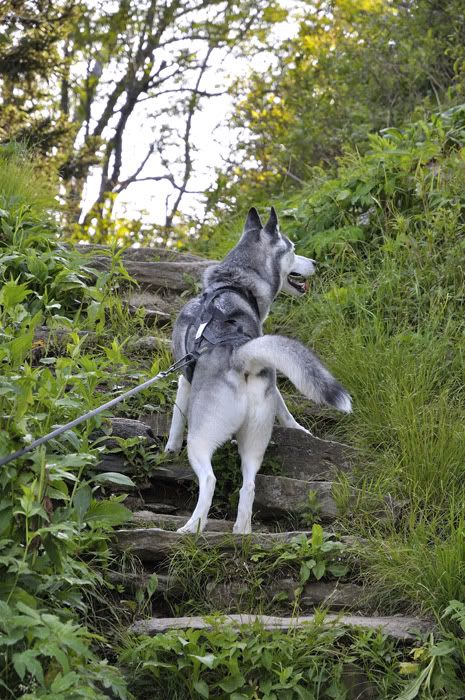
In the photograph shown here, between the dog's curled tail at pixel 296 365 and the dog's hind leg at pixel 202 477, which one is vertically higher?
the dog's curled tail at pixel 296 365

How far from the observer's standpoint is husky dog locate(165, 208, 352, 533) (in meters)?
4.36

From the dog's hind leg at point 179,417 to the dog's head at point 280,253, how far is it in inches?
43.9

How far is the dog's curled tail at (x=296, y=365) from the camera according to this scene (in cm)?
426

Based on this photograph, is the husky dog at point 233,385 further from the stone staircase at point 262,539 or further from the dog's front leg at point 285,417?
A: the stone staircase at point 262,539

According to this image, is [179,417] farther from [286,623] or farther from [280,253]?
[286,623]

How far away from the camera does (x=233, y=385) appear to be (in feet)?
15.0

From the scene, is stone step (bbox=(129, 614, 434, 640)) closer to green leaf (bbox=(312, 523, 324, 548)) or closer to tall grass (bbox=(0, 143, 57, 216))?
green leaf (bbox=(312, 523, 324, 548))

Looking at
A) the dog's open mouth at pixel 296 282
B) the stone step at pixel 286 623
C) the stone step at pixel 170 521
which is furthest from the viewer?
the dog's open mouth at pixel 296 282

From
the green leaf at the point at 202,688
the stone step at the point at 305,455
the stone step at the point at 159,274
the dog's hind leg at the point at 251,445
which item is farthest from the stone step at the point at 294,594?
the stone step at the point at 159,274

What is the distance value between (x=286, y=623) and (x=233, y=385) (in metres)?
1.29

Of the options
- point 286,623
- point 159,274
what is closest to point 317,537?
point 286,623

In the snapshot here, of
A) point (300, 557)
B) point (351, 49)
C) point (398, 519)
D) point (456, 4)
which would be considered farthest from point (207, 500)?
point (351, 49)

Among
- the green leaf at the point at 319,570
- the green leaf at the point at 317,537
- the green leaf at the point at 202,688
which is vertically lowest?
the green leaf at the point at 202,688

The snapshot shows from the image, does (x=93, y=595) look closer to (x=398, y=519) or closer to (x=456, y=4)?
(x=398, y=519)
